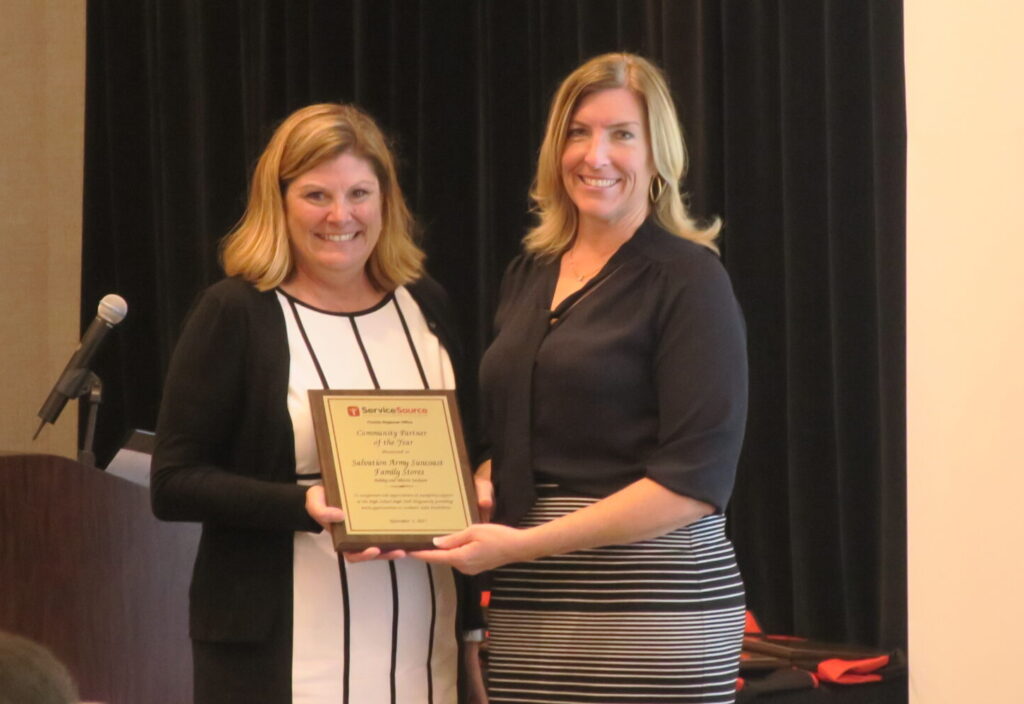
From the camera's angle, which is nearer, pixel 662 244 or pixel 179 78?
pixel 662 244

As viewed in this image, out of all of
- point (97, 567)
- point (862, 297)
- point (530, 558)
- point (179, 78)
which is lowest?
point (97, 567)

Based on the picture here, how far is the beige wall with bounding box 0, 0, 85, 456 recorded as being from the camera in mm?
6172

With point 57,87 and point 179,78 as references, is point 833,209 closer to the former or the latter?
point 179,78

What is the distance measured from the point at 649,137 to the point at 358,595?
867mm

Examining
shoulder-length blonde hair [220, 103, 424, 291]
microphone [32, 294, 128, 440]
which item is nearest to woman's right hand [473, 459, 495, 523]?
shoulder-length blonde hair [220, 103, 424, 291]

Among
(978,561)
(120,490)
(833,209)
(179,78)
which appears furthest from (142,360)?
(978,561)

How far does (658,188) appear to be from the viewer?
7.88 feet

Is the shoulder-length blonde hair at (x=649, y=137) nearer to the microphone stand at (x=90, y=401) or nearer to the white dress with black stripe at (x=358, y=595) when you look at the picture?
the white dress with black stripe at (x=358, y=595)

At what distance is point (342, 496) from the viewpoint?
219 centimetres

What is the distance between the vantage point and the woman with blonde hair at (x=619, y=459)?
2152mm

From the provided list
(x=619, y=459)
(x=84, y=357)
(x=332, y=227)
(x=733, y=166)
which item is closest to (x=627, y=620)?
(x=619, y=459)

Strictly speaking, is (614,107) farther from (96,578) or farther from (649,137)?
(96,578)

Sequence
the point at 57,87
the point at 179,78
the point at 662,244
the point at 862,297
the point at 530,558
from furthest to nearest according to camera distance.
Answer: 1. the point at 57,87
2. the point at 179,78
3. the point at 862,297
4. the point at 662,244
5. the point at 530,558

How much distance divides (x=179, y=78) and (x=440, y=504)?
3.78m
